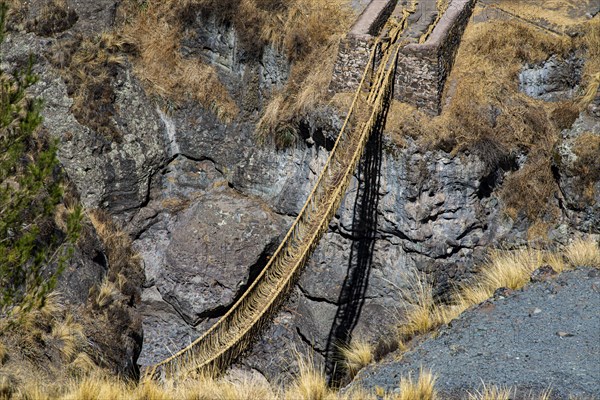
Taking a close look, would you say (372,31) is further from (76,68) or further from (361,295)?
(76,68)

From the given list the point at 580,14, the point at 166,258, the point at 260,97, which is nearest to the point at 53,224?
the point at 166,258

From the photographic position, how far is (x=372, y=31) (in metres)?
16.0

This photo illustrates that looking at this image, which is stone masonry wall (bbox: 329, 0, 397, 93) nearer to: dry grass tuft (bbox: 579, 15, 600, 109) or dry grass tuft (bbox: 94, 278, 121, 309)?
dry grass tuft (bbox: 579, 15, 600, 109)

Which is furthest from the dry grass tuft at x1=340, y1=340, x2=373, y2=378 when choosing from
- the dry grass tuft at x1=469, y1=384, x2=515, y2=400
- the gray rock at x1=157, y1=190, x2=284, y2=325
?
the gray rock at x1=157, y1=190, x2=284, y2=325

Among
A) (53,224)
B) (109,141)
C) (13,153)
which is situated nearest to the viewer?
(13,153)

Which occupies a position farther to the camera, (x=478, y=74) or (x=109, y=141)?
(x=109, y=141)

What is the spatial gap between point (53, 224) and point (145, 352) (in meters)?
3.55

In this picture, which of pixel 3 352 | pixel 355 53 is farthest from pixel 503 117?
pixel 3 352

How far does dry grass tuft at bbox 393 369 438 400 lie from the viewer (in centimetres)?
823

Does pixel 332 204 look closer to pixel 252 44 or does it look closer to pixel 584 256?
pixel 584 256

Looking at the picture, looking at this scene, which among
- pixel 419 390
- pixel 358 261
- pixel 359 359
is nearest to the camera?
pixel 419 390

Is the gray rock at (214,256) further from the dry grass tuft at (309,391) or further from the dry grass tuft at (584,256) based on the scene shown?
the dry grass tuft at (309,391)

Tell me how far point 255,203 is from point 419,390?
1048 cm

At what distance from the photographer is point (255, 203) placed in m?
18.2
